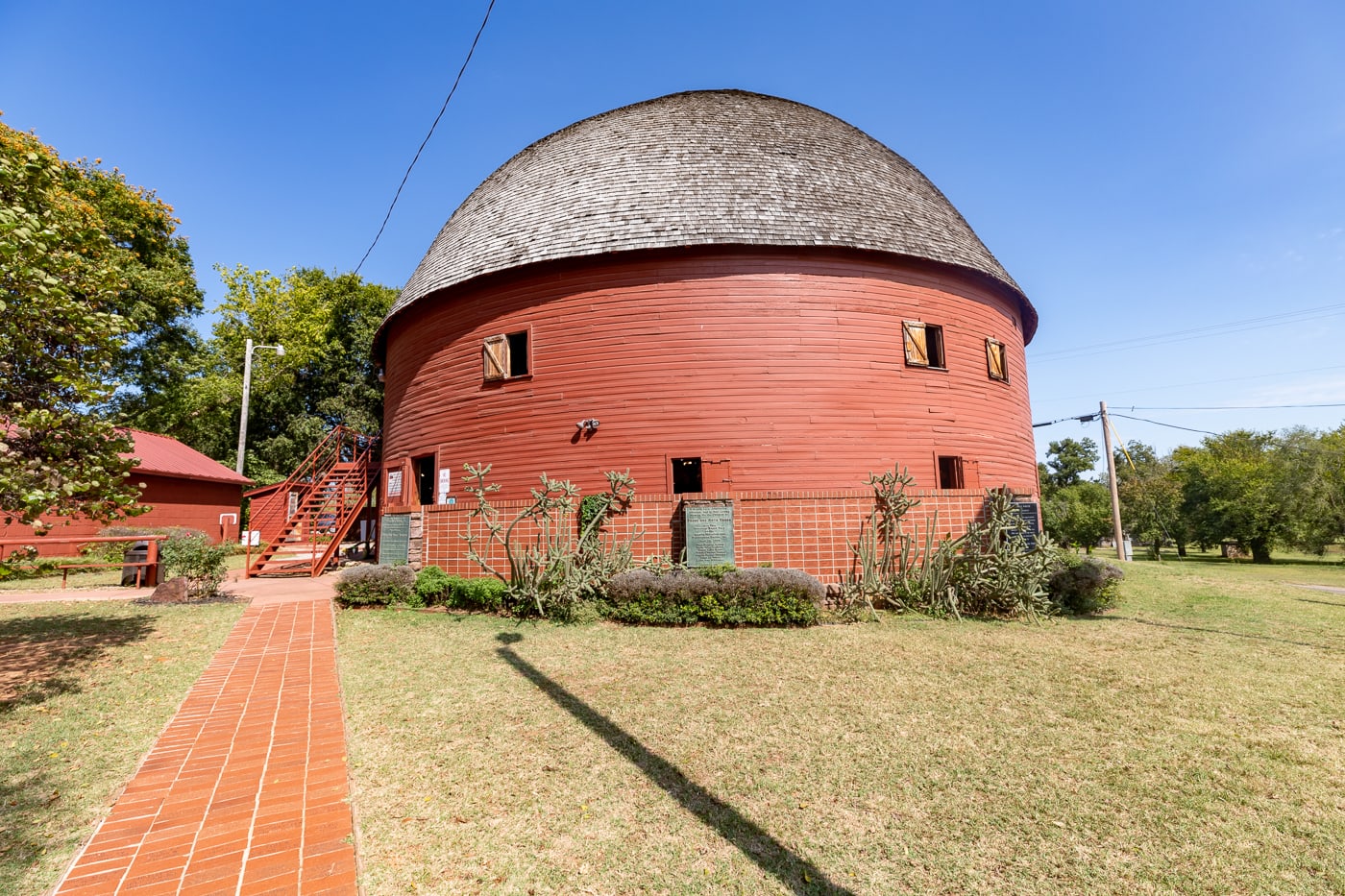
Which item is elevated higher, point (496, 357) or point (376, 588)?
point (496, 357)

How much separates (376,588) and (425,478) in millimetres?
5967

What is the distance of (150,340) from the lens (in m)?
25.2

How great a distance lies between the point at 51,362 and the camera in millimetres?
5656

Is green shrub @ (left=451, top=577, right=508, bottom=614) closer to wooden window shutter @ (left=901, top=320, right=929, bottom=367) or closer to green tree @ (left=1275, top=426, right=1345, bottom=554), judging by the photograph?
wooden window shutter @ (left=901, top=320, right=929, bottom=367)

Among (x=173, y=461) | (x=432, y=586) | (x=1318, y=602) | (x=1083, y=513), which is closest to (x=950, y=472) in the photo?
(x=1318, y=602)

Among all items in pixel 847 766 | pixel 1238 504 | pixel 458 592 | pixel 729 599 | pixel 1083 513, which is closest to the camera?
pixel 847 766

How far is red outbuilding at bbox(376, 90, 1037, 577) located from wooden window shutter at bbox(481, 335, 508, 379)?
0.06 meters

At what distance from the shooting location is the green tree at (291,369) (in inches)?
1196

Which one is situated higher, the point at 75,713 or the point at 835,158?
the point at 835,158

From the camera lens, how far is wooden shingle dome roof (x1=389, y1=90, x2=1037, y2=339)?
1231 centimetres

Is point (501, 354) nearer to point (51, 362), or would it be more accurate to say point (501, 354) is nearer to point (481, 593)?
point (481, 593)

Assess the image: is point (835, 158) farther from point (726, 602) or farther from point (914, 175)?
point (726, 602)

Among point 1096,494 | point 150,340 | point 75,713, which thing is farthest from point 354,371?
point 1096,494

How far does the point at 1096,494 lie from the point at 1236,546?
14639 mm
